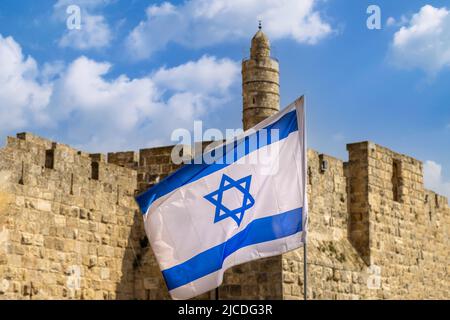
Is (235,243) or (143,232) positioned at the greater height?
(143,232)

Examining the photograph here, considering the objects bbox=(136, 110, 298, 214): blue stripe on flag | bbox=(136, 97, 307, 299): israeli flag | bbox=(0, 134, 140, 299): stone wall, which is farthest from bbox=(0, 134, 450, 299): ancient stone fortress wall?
bbox=(136, 97, 307, 299): israeli flag

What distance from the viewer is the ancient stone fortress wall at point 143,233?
1170 cm

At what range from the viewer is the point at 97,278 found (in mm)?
12742

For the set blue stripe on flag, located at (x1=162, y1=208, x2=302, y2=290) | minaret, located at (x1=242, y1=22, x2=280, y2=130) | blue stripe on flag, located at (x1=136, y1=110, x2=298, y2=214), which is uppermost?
minaret, located at (x1=242, y1=22, x2=280, y2=130)

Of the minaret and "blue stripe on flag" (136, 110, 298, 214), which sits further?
the minaret

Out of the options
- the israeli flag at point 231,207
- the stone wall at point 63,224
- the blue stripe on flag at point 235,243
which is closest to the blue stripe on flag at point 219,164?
the israeli flag at point 231,207

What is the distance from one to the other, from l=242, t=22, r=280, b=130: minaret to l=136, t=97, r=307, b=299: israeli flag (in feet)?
79.8

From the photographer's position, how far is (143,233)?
13719mm

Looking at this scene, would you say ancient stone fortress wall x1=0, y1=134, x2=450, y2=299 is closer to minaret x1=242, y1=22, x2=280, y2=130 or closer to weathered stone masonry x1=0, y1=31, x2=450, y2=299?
weathered stone masonry x1=0, y1=31, x2=450, y2=299

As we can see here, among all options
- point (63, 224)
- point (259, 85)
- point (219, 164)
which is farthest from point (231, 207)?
point (259, 85)

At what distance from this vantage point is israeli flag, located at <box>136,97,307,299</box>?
8.47 meters

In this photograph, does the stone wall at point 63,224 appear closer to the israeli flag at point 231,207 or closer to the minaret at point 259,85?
the israeli flag at point 231,207

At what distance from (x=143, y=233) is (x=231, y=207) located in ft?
17.4

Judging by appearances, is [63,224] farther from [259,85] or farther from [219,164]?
[259,85]
